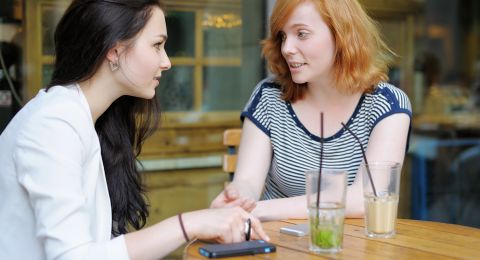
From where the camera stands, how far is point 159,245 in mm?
1540

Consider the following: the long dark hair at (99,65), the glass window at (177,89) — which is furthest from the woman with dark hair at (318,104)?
the glass window at (177,89)

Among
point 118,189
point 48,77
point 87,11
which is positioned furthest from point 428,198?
point 87,11

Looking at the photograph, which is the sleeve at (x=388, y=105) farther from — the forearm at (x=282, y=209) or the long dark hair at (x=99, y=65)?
the long dark hair at (x=99, y=65)

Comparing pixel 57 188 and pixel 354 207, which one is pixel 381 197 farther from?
pixel 57 188

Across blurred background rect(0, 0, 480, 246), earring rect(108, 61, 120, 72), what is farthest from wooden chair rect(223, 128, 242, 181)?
earring rect(108, 61, 120, 72)

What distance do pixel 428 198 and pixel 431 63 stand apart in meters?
2.08

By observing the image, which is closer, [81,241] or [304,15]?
[81,241]

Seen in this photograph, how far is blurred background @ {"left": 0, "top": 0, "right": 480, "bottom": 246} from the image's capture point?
3.06 m

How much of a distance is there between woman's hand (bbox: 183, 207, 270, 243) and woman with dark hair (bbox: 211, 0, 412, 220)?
49 centimetres

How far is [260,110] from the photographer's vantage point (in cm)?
232

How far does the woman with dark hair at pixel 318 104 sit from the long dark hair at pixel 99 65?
320 millimetres

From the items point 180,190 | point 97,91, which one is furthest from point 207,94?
point 97,91

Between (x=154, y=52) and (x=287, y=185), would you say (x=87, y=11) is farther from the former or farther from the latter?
(x=287, y=185)

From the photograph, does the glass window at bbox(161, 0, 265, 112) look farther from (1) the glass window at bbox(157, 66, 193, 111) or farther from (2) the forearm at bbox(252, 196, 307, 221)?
(2) the forearm at bbox(252, 196, 307, 221)
